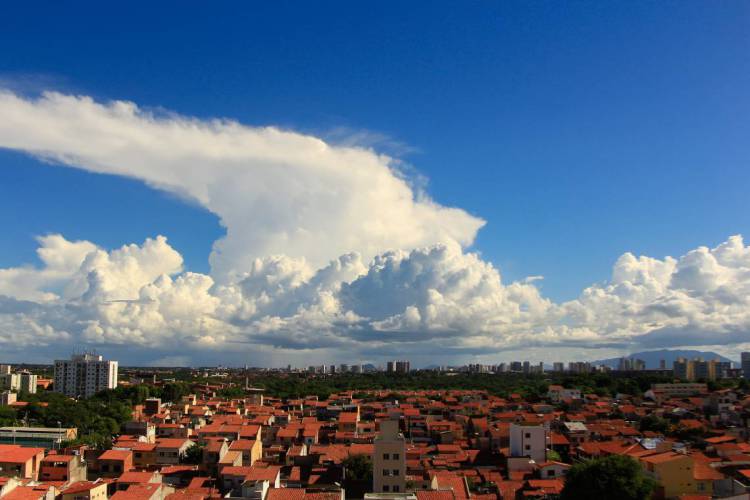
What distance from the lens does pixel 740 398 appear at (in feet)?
202

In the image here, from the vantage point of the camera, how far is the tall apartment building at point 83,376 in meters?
98.6

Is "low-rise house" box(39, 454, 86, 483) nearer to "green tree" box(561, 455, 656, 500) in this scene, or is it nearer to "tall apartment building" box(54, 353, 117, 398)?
"green tree" box(561, 455, 656, 500)

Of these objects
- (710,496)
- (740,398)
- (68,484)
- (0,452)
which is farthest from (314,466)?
(740,398)

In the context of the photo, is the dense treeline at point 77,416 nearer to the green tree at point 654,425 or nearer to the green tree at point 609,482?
the green tree at point 609,482

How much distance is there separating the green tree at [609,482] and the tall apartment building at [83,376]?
8456 cm

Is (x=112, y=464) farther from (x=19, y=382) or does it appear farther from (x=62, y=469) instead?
(x=19, y=382)

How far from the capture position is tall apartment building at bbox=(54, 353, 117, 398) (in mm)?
98625

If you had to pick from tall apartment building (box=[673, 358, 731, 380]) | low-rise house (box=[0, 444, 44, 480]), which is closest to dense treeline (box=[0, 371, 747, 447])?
low-rise house (box=[0, 444, 44, 480])

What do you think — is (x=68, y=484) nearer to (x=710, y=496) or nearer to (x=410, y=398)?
(x=710, y=496)

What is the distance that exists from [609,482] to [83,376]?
8921 cm

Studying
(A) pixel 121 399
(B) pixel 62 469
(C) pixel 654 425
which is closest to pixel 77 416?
(A) pixel 121 399

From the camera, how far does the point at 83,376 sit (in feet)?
326

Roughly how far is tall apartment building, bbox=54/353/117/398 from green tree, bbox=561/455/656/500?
84.6 m

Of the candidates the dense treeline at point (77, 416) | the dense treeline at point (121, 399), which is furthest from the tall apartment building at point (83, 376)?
the dense treeline at point (77, 416)
